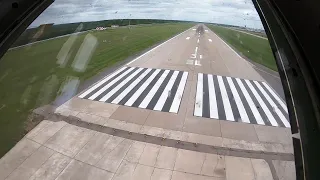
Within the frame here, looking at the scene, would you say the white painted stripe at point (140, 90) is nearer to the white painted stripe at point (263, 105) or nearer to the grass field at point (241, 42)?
the grass field at point (241, 42)

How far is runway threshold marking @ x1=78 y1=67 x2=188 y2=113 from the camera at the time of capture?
2043mm

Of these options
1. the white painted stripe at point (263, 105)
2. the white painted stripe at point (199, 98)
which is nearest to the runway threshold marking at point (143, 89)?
the white painted stripe at point (199, 98)

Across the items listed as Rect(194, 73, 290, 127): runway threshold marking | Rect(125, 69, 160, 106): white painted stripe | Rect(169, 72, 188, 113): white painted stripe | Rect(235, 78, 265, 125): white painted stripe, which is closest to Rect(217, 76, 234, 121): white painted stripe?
Rect(194, 73, 290, 127): runway threshold marking

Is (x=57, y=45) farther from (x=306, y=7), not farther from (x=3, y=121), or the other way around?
(x=306, y=7)

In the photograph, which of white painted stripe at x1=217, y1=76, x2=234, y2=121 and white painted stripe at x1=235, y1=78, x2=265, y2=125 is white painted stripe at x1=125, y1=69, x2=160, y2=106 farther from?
white painted stripe at x1=235, y1=78, x2=265, y2=125

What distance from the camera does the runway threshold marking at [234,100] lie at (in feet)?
5.92

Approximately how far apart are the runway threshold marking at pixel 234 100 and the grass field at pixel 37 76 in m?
0.71

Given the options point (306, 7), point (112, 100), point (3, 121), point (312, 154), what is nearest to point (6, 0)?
point (306, 7)

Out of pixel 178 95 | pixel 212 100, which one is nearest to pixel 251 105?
pixel 212 100

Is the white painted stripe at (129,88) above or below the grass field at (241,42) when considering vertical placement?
below

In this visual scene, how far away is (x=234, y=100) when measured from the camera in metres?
2.00

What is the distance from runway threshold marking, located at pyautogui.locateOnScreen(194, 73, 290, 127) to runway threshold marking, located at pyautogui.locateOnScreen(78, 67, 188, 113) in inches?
8.5

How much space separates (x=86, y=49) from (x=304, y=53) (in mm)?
2047

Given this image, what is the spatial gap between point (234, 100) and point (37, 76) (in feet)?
6.41
